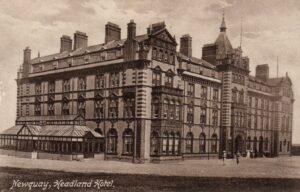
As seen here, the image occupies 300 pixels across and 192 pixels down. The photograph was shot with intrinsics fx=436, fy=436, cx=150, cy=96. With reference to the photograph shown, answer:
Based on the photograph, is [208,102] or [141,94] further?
[208,102]

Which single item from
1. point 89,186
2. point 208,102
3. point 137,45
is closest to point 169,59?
point 137,45

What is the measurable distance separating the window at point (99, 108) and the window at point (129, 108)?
2410 millimetres

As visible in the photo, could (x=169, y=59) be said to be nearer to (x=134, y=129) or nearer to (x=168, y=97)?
(x=168, y=97)

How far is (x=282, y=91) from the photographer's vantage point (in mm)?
45188

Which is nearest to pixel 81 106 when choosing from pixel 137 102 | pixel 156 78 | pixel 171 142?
pixel 137 102

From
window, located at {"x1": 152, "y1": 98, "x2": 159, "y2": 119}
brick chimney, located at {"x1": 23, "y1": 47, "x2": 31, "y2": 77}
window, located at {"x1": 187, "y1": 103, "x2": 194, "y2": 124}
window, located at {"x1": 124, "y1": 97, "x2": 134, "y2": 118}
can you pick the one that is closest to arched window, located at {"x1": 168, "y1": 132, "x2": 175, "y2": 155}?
→ window, located at {"x1": 152, "y1": 98, "x2": 159, "y2": 119}

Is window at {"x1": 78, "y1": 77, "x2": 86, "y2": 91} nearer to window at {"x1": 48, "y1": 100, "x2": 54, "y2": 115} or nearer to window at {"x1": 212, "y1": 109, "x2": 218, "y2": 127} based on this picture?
window at {"x1": 48, "y1": 100, "x2": 54, "y2": 115}

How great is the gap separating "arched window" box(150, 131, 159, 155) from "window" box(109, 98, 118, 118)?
3289 mm

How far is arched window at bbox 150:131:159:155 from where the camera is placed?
30.6m

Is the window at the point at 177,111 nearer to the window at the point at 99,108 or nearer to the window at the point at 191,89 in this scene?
the window at the point at 191,89

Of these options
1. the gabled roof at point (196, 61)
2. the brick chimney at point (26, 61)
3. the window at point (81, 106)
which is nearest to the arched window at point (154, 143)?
the window at point (81, 106)

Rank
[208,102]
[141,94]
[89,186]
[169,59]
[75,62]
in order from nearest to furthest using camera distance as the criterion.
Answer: [89,186], [141,94], [169,59], [75,62], [208,102]

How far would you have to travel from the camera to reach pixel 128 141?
1229 inches

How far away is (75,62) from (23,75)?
661 centimetres
